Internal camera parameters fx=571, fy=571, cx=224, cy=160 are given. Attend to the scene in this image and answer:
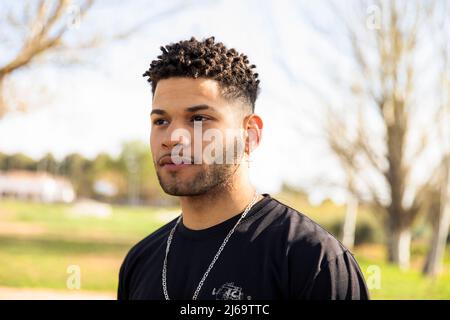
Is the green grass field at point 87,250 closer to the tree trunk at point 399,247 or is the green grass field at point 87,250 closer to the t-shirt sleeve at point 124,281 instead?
the tree trunk at point 399,247

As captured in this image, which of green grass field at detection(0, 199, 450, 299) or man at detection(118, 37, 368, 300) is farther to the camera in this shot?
green grass field at detection(0, 199, 450, 299)

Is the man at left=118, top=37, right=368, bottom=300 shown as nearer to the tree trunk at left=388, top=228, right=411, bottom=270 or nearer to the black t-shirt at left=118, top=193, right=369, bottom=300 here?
the black t-shirt at left=118, top=193, right=369, bottom=300

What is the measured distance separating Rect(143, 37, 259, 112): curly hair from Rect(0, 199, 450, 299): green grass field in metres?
8.05

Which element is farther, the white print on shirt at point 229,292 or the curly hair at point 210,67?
the curly hair at point 210,67

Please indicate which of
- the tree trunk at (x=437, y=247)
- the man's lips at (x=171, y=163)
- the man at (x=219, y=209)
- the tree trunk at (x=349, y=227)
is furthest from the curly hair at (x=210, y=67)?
the tree trunk at (x=349, y=227)

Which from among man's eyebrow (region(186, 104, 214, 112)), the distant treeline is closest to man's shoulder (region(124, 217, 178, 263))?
man's eyebrow (region(186, 104, 214, 112))

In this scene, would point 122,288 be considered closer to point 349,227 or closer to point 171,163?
point 171,163

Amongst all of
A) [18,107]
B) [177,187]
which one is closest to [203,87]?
[177,187]

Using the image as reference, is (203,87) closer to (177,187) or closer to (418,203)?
(177,187)

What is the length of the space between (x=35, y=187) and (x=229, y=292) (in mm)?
41008

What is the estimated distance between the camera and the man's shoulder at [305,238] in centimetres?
177

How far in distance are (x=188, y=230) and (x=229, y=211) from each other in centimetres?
18

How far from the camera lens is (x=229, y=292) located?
1858mm

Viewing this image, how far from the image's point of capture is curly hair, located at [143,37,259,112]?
2037mm
